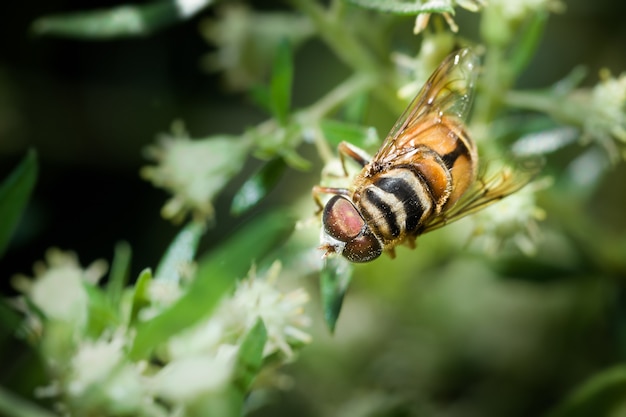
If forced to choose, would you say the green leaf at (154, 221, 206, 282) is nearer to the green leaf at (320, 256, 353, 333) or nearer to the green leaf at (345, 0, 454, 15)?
the green leaf at (320, 256, 353, 333)

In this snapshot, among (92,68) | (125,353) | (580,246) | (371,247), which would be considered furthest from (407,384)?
(92,68)

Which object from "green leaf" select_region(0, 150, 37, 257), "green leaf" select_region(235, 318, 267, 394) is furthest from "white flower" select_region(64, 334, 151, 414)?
"green leaf" select_region(0, 150, 37, 257)

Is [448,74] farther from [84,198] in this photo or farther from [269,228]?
[84,198]

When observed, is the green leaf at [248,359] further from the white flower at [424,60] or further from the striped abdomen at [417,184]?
the white flower at [424,60]

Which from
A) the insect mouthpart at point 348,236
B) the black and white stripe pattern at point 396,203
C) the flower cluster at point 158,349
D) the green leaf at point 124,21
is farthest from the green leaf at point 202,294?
the green leaf at point 124,21

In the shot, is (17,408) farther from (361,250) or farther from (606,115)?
(606,115)

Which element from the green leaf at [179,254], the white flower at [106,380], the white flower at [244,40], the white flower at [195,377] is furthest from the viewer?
the white flower at [244,40]
